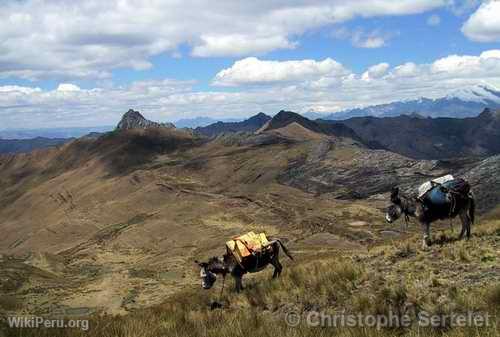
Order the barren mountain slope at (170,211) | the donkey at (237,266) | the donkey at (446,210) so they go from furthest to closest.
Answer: the barren mountain slope at (170,211), the donkey at (237,266), the donkey at (446,210)

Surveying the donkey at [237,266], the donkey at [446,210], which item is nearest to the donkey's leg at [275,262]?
the donkey at [237,266]

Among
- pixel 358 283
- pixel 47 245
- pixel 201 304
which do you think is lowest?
pixel 47 245

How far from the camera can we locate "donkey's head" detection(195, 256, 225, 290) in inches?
596

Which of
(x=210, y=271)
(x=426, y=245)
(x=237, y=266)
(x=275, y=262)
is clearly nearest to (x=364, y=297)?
(x=426, y=245)

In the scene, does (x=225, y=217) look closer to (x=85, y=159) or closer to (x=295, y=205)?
(x=295, y=205)

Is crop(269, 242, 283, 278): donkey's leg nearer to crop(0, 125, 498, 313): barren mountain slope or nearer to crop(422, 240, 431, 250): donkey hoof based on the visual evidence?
crop(422, 240, 431, 250): donkey hoof

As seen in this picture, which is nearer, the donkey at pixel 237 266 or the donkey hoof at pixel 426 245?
the donkey hoof at pixel 426 245

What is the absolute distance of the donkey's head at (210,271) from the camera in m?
15.1

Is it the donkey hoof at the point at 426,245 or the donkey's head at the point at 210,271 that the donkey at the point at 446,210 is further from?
the donkey's head at the point at 210,271

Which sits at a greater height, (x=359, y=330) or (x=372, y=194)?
(x=359, y=330)

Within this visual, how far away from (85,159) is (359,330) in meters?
170

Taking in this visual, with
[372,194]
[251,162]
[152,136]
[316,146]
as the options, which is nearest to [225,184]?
[251,162]

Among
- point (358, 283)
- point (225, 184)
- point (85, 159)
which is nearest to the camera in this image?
point (358, 283)

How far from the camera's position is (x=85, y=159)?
169 meters
